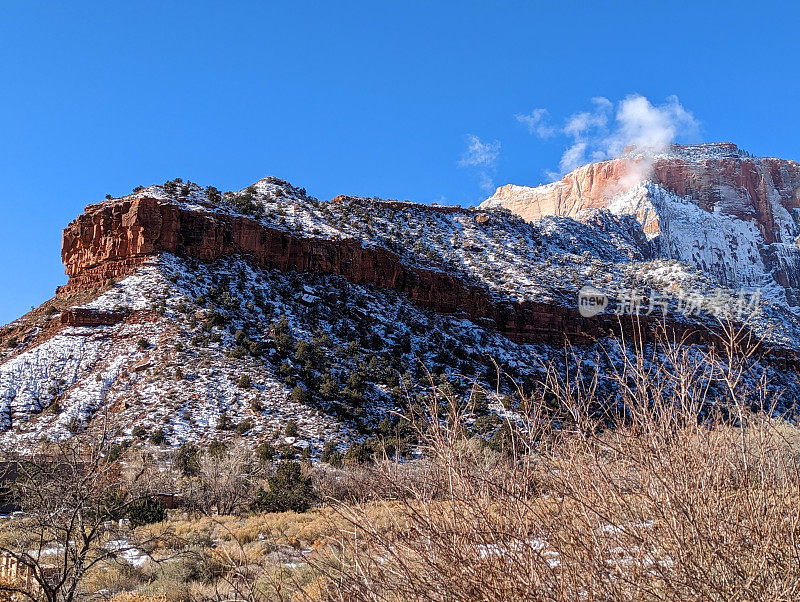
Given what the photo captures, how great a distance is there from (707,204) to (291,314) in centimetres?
11052

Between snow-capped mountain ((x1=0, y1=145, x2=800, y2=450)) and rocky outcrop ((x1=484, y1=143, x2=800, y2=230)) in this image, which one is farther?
rocky outcrop ((x1=484, y1=143, x2=800, y2=230))

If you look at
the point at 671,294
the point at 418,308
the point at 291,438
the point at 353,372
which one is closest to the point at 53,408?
the point at 291,438

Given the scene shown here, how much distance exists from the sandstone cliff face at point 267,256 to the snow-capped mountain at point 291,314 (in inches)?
4.7

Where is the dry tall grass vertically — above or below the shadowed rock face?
below

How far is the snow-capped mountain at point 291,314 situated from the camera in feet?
77.1

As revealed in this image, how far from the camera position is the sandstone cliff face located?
3303 centimetres

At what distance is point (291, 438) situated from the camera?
2197 cm

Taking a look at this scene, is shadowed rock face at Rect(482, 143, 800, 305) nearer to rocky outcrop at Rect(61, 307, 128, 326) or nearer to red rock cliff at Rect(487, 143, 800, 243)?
red rock cliff at Rect(487, 143, 800, 243)

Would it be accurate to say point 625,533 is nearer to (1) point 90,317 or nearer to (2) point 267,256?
(1) point 90,317

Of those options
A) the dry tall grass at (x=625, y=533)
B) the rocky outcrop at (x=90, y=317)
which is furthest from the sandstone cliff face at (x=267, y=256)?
the dry tall grass at (x=625, y=533)

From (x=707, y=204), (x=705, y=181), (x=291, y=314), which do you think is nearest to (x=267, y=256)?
(x=291, y=314)

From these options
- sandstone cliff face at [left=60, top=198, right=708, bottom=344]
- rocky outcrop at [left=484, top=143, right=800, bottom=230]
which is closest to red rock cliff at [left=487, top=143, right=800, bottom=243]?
rocky outcrop at [left=484, top=143, right=800, bottom=230]

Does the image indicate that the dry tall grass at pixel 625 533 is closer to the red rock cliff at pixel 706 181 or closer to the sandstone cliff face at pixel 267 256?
the sandstone cliff face at pixel 267 256

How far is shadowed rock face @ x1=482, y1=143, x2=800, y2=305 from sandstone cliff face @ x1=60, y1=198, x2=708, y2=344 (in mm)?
51620
